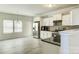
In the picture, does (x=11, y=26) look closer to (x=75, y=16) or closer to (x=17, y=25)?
(x=17, y=25)

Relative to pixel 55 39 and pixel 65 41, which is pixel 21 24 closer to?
pixel 55 39

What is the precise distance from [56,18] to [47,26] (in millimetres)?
1024

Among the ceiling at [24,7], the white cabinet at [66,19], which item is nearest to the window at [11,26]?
the ceiling at [24,7]

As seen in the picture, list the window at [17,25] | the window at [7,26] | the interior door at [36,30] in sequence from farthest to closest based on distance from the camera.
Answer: the interior door at [36,30] < the window at [17,25] < the window at [7,26]

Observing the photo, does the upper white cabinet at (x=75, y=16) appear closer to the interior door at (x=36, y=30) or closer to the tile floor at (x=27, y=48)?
the tile floor at (x=27, y=48)

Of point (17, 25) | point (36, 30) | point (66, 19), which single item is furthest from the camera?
point (36, 30)

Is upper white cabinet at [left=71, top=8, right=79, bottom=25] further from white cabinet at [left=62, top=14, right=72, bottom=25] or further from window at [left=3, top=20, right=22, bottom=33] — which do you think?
window at [left=3, top=20, right=22, bottom=33]

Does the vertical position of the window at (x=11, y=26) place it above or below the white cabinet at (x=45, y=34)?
above

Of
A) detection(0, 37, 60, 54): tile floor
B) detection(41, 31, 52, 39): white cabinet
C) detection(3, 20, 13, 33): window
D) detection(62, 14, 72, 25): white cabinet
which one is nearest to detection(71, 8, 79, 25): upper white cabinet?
detection(62, 14, 72, 25): white cabinet

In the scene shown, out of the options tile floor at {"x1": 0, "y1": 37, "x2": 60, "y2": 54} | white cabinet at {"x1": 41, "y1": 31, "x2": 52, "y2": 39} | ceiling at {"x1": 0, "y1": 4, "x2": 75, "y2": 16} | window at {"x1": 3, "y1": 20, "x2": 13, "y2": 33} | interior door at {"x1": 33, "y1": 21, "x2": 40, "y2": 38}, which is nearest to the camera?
tile floor at {"x1": 0, "y1": 37, "x2": 60, "y2": 54}

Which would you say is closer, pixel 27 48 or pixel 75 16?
pixel 75 16

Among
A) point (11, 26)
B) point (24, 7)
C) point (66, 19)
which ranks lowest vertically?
point (11, 26)

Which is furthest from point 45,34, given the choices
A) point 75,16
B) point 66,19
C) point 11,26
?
point 75,16

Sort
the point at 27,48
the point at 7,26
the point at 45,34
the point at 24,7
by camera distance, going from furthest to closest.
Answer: the point at 45,34 < the point at 7,26 < the point at 24,7 < the point at 27,48
